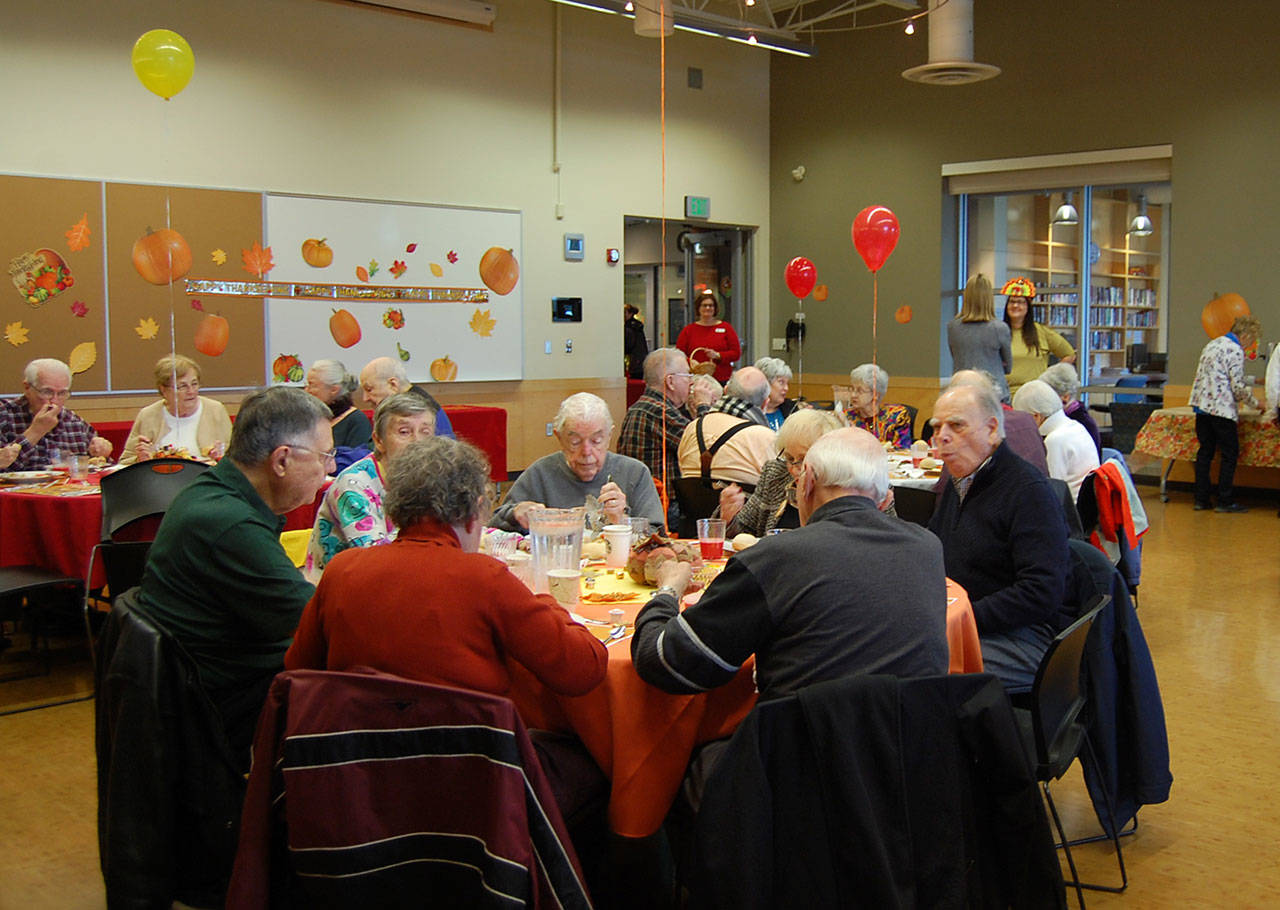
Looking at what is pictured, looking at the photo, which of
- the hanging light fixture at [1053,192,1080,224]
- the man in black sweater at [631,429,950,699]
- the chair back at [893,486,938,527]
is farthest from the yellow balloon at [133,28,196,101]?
the hanging light fixture at [1053,192,1080,224]

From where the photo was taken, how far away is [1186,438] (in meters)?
9.53

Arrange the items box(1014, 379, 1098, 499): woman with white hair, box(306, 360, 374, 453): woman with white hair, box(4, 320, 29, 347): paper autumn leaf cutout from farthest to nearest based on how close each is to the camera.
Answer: box(4, 320, 29, 347): paper autumn leaf cutout → box(306, 360, 374, 453): woman with white hair → box(1014, 379, 1098, 499): woman with white hair

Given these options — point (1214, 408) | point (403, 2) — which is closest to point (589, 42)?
point (403, 2)

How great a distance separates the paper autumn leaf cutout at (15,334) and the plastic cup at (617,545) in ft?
20.6

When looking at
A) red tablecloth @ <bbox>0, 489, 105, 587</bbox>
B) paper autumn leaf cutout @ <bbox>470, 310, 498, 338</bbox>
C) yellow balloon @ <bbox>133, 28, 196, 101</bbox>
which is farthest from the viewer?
paper autumn leaf cutout @ <bbox>470, 310, 498, 338</bbox>

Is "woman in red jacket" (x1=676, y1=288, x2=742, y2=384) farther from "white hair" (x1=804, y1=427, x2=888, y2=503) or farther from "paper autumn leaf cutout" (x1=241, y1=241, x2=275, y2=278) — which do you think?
"white hair" (x1=804, y1=427, x2=888, y2=503)

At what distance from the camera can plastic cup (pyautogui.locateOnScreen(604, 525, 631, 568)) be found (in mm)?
3199

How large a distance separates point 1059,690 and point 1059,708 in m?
0.07

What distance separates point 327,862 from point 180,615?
2.87 ft

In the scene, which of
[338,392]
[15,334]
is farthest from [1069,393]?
[15,334]

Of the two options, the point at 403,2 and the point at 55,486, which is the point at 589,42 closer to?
the point at 403,2

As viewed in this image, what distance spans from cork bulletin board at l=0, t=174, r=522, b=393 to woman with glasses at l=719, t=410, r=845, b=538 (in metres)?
5.89

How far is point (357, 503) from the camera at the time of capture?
3178 millimetres

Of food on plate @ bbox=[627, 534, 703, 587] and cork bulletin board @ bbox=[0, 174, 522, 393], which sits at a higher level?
cork bulletin board @ bbox=[0, 174, 522, 393]
